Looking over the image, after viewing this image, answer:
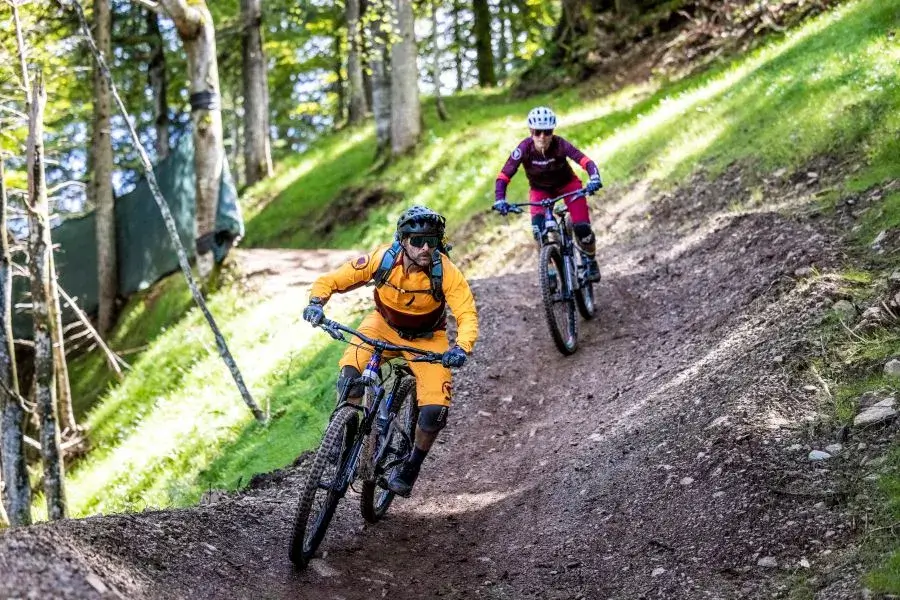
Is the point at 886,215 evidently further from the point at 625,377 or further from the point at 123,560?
the point at 123,560

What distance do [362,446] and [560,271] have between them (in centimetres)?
413

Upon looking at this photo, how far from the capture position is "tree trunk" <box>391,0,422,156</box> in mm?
21062

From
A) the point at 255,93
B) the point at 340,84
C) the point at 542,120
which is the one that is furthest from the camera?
the point at 340,84

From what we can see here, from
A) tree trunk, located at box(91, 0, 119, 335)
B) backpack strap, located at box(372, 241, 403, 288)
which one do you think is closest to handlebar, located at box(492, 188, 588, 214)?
backpack strap, located at box(372, 241, 403, 288)

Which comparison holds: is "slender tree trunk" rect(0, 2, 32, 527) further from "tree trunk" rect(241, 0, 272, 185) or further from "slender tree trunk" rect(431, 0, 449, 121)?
"tree trunk" rect(241, 0, 272, 185)

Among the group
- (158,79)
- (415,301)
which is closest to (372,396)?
(415,301)

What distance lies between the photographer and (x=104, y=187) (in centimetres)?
1966

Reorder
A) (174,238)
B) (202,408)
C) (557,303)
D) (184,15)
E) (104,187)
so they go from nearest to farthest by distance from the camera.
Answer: (557,303)
(174,238)
(202,408)
(184,15)
(104,187)

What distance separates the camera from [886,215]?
350 inches

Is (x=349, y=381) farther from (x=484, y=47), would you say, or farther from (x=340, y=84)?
(x=340, y=84)

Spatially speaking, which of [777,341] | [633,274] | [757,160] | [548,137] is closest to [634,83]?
[757,160]

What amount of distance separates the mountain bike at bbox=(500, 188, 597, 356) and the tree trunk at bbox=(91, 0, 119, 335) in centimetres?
1226

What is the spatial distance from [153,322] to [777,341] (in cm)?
1535

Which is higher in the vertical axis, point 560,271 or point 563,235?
point 563,235
